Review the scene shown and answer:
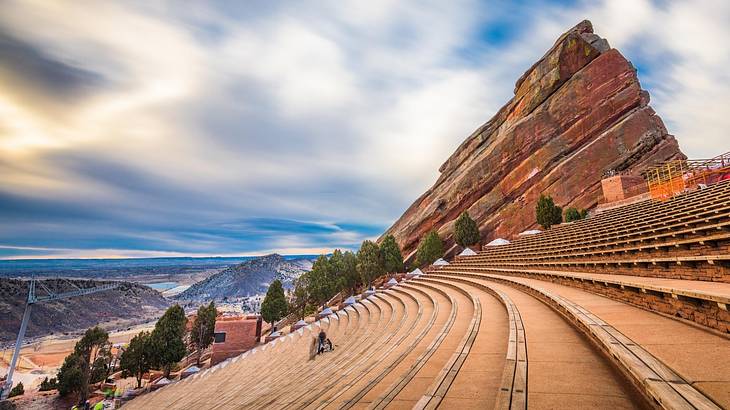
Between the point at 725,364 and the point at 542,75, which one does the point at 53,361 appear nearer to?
the point at 725,364

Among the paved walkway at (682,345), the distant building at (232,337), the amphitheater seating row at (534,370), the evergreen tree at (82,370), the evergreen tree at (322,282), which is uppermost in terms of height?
the paved walkway at (682,345)

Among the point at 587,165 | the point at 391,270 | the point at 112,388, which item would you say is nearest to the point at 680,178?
the point at 587,165

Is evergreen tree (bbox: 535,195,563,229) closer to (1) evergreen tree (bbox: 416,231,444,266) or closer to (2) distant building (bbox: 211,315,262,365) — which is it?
(1) evergreen tree (bbox: 416,231,444,266)

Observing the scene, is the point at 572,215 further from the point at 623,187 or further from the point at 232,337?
the point at 232,337

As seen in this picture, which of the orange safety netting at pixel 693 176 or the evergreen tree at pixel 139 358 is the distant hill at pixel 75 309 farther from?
the orange safety netting at pixel 693 176

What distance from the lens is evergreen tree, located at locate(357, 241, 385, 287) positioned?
49656 mm

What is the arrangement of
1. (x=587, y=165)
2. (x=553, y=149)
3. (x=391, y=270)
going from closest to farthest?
(x=587, y=165)
(x=553, y=149)
(x=391, y=270)

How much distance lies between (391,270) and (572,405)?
4719cm

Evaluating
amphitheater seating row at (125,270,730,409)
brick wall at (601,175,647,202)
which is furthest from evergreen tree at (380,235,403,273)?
amphitheater seating row at (125,270,730,409)

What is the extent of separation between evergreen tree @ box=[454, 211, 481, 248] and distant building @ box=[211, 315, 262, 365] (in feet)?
97.4

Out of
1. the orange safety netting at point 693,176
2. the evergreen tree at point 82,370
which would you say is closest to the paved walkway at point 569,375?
the orange safety netting at point 693,176

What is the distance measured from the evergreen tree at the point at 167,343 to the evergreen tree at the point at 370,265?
85.9 feet

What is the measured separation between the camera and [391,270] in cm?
4941

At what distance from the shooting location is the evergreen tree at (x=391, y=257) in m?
49.3
